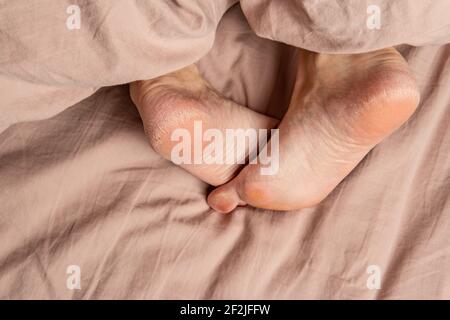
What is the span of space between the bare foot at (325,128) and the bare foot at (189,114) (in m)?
0.03

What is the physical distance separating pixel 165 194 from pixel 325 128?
0.22 metres

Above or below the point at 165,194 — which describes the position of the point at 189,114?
above

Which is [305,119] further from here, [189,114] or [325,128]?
[189,114]

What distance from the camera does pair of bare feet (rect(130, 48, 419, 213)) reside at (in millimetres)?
610

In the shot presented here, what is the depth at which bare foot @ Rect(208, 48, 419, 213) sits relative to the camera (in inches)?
24.0

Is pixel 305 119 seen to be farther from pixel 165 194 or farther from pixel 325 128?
pixel 165 194

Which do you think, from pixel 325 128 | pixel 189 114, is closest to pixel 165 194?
pixel 189 114

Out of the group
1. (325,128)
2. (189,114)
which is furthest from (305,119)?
(189,114)

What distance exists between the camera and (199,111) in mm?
660

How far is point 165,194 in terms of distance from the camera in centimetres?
71

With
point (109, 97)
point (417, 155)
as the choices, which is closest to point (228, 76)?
point (109, 97)

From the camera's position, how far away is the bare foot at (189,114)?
645 millimetres

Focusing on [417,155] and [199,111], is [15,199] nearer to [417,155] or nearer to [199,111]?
[199,111]

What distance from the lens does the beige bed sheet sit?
1.95 feet
